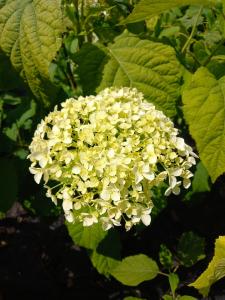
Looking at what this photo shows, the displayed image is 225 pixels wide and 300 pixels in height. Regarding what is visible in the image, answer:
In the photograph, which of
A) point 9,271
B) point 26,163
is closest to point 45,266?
point 9,271

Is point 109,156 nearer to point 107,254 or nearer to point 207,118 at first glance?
point 207,118

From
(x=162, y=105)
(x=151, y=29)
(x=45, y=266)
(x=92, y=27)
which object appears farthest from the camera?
(x=45, y=266)

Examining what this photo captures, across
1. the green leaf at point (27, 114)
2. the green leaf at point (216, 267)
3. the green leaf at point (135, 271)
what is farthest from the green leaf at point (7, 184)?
the green leaf at point (216, 267)

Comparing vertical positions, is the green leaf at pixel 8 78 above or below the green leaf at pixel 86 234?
above

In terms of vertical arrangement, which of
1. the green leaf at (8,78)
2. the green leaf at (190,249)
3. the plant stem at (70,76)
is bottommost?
the green leaf at (190,249)

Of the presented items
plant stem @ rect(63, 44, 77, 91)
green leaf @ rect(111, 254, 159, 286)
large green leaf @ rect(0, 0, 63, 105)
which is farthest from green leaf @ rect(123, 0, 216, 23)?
green leaf @ rect(111, 254, 159, 286)

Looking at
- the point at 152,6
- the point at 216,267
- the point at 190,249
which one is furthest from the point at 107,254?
the point at 216,267

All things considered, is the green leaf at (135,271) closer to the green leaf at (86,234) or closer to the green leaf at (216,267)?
the green leaf at (86,234)

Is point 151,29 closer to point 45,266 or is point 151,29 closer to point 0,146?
point 0,146
